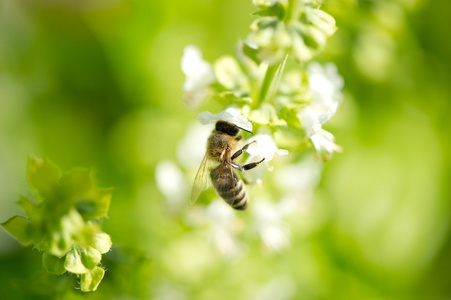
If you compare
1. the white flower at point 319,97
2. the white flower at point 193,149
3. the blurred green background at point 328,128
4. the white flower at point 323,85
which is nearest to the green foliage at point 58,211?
the white flower at point 319,97

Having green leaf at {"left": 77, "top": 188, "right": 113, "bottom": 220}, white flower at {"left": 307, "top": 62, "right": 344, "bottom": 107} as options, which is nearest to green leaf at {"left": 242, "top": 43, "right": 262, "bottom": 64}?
white flower at {"left": 307, "top": 62, "right": 344, "bottom": 107}

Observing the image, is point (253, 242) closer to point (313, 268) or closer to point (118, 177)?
point (313, 268)

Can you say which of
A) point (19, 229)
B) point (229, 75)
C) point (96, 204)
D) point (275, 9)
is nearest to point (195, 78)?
point (229, 75)

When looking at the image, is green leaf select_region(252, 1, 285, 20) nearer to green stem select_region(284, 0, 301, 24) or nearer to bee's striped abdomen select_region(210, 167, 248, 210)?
green stem select_region(284, 0, 301, 24)

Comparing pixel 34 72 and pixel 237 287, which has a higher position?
pixel 34 72

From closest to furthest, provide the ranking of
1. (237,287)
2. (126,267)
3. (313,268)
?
1. (126,267)
2. (237,287)
3. (313,268)

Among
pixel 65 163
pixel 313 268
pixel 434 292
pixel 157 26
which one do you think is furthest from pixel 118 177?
pixel 434 292

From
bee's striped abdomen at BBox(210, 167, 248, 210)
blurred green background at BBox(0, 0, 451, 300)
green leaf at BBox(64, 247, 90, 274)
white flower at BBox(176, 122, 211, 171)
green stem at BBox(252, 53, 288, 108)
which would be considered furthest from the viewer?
blurred green background at BBox(0, 0, 451, 300)
